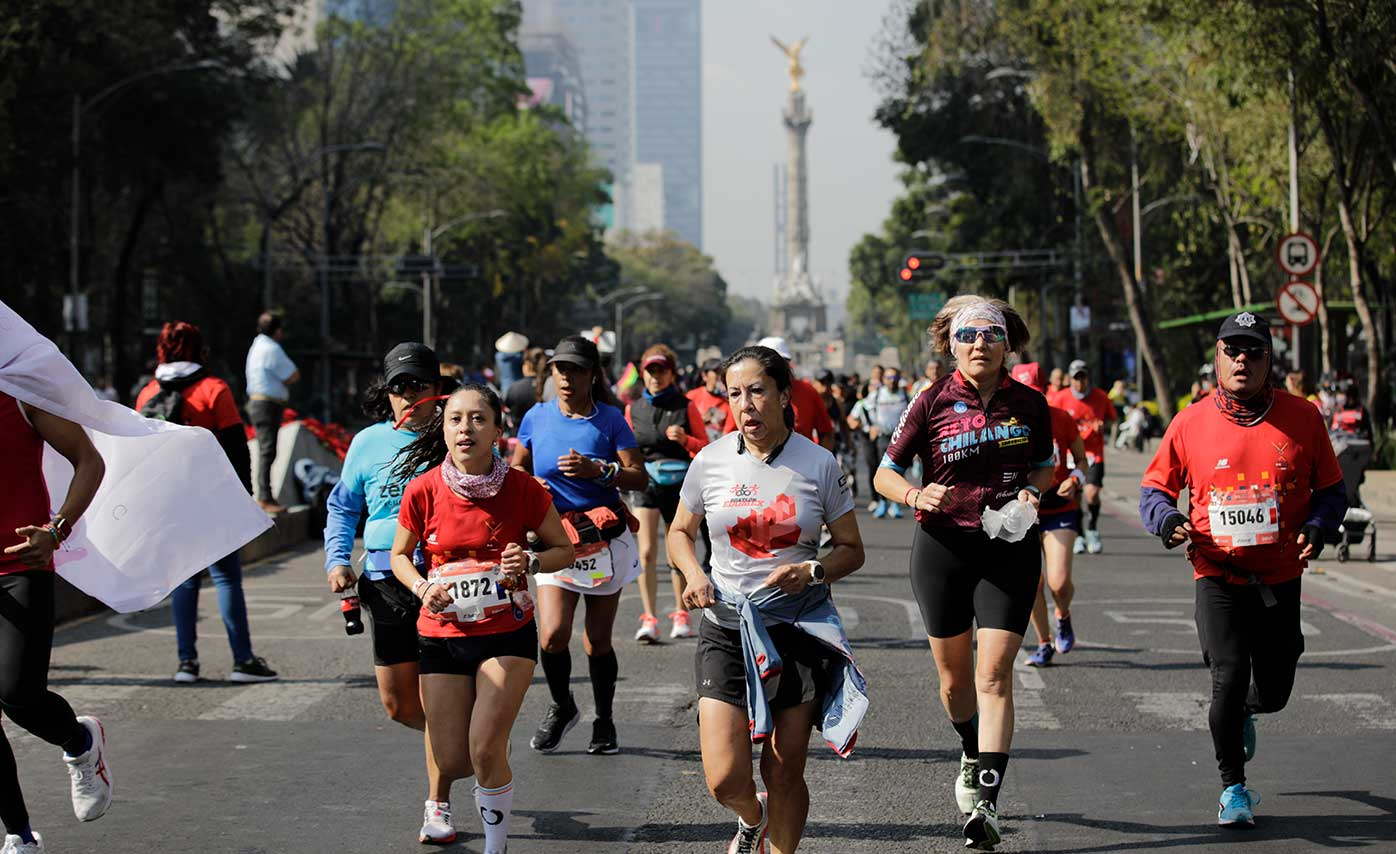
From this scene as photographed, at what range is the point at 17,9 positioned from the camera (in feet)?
97.6

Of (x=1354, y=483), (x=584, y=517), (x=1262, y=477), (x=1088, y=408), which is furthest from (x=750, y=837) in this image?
(x=1354, y=483)

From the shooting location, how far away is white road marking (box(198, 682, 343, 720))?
28.8 feet

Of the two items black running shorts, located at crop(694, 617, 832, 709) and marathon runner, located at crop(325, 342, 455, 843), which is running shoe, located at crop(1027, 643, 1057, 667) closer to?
marathon runner, located at crop(325, 342, 455, 843)

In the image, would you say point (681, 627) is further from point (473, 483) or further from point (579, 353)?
point (473, 483)

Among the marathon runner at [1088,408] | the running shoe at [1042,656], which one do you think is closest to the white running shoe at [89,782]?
the running shoe at [1042,656]

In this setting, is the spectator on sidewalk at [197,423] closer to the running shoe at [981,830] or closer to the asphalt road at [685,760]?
the asphalt road at [685,760]

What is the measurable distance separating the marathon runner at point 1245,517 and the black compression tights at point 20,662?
360 centimetres

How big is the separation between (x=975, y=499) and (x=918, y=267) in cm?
3701

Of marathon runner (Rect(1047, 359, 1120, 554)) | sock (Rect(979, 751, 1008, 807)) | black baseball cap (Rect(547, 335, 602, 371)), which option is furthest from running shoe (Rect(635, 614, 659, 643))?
sock (Rect(979, 751, 1008, 807))

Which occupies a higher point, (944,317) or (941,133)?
(941,133)

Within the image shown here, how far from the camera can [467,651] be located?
19.2 feet

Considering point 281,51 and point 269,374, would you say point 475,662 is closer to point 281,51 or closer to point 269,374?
point 269,374

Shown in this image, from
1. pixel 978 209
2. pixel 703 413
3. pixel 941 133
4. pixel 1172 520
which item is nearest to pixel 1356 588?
pixel 703 413

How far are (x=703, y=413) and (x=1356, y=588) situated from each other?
525 cm
